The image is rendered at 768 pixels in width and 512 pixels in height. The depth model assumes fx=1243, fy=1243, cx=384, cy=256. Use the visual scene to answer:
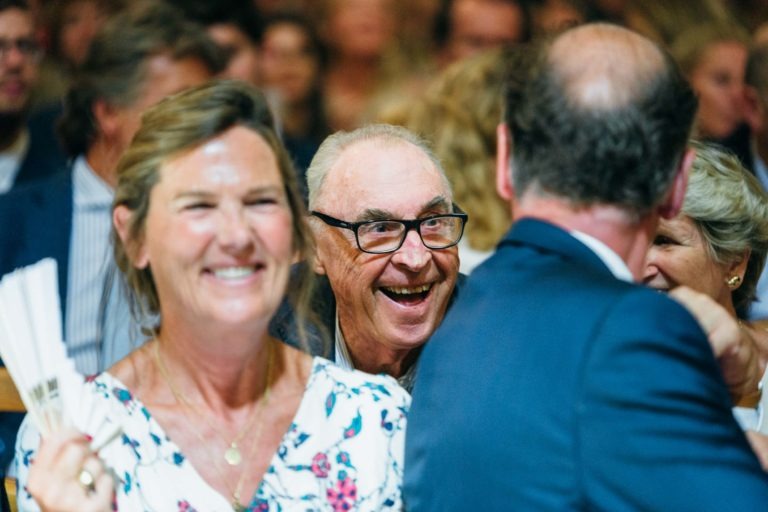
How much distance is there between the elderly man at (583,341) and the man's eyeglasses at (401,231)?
0.76 metres

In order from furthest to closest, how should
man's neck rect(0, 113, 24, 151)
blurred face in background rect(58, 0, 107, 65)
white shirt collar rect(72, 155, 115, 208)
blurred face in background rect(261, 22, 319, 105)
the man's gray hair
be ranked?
blurred face in background rect(261, 22, 319, 105) → blurred face in background rect(58, 0, 107, 65) → man's neck rect(0, 113, 24, 151) → white shirt collar rect(72, 155, 115, 208) → the man's gray hair

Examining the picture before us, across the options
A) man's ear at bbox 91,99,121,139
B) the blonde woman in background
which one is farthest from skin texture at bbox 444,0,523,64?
man's ear at bbox 91,99,121,139

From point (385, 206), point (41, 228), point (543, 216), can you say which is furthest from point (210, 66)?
point (543, 216)

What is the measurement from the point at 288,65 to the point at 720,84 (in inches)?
70.0

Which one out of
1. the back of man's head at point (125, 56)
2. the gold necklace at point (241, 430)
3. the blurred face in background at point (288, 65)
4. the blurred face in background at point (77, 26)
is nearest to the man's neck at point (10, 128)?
the back of man's head at point (125, 56)

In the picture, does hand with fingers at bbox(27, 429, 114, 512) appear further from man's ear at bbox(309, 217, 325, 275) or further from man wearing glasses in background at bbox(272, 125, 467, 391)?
man's ear at bbox(309, 217, 325, 275)

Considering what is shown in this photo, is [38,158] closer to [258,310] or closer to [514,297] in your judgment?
[258,310]

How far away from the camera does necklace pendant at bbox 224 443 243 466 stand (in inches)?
83.5

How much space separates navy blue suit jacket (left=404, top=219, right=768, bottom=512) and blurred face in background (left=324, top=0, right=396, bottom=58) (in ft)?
12.0

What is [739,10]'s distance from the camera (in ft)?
18.5

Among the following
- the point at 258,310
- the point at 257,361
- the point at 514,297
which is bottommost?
the point at 257,361

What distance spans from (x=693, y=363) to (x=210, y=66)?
2481 mm

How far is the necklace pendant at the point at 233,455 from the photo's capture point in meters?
2.12

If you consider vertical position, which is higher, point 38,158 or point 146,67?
point 146,67
